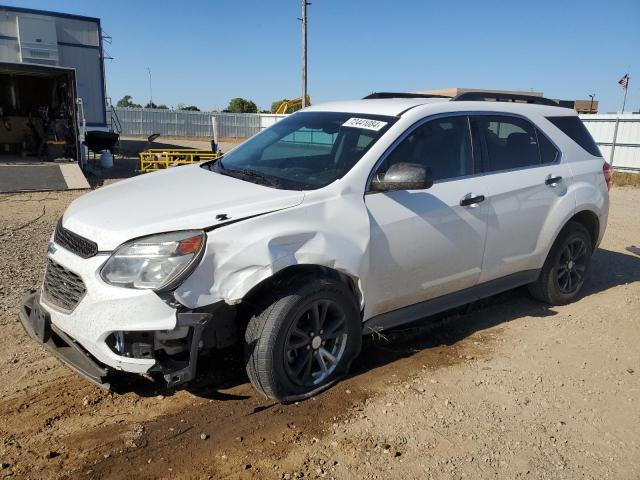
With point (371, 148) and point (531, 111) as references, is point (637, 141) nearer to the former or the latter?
point (531, 111)

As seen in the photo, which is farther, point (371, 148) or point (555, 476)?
point (371, 148)

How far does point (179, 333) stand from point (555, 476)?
7.04 ft

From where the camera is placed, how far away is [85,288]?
9.52ft

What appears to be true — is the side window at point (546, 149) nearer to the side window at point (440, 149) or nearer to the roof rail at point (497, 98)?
the roof rail at point (497, 98)

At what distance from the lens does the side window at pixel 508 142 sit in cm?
434

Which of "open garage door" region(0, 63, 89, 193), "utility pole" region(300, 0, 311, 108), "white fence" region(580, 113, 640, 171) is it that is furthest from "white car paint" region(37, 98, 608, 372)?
"utility pole" region(300, 0, 311, 108)

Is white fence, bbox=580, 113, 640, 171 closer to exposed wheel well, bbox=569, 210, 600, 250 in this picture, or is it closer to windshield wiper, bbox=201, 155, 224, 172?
exposed wheel well, bbox=569, 210, 600, 250

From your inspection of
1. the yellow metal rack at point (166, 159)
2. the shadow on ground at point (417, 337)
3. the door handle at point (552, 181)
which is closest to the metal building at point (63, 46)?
the yellow metal rack at point (166, 159)

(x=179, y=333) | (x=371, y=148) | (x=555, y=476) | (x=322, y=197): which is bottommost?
(x=555, y=476)

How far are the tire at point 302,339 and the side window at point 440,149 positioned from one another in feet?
3.31

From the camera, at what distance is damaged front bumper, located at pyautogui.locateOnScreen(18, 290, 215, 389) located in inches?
111

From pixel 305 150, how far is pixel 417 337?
6.04ft

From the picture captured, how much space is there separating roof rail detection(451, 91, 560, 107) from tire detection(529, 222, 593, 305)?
1.28 meters

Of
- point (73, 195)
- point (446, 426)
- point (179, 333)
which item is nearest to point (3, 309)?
point (179, 333)
